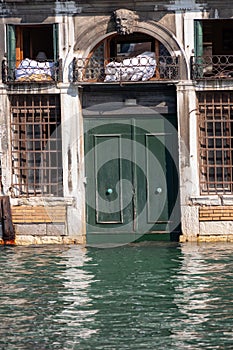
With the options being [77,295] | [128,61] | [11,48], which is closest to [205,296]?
[77,295]

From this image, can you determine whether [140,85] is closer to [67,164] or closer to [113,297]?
[67,164]

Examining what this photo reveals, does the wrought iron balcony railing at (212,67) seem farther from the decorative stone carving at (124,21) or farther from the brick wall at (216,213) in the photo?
the brick wall at (216,213)

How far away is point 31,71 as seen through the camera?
57.0ft

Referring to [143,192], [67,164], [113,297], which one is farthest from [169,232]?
[113,297]

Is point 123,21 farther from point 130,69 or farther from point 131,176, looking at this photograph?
point 131,176

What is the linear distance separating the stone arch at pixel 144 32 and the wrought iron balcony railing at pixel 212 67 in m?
0.15

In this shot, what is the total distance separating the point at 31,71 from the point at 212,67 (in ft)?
9.14

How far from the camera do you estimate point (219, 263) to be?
1502 cm

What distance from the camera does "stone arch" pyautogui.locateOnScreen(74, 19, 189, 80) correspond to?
55.8ft

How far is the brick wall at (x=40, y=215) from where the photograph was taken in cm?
1728

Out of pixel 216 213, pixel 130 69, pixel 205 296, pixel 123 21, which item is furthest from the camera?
pixel 130 69

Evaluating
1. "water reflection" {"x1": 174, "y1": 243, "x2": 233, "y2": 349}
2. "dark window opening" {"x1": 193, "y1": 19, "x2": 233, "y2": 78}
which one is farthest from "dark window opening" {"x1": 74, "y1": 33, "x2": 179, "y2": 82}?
"water reflection" {"x1": 174, "y1": 243, "x2": 233, "y2": 349}

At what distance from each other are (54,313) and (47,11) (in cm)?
637

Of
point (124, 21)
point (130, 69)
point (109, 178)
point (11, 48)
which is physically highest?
point (124, 21)
